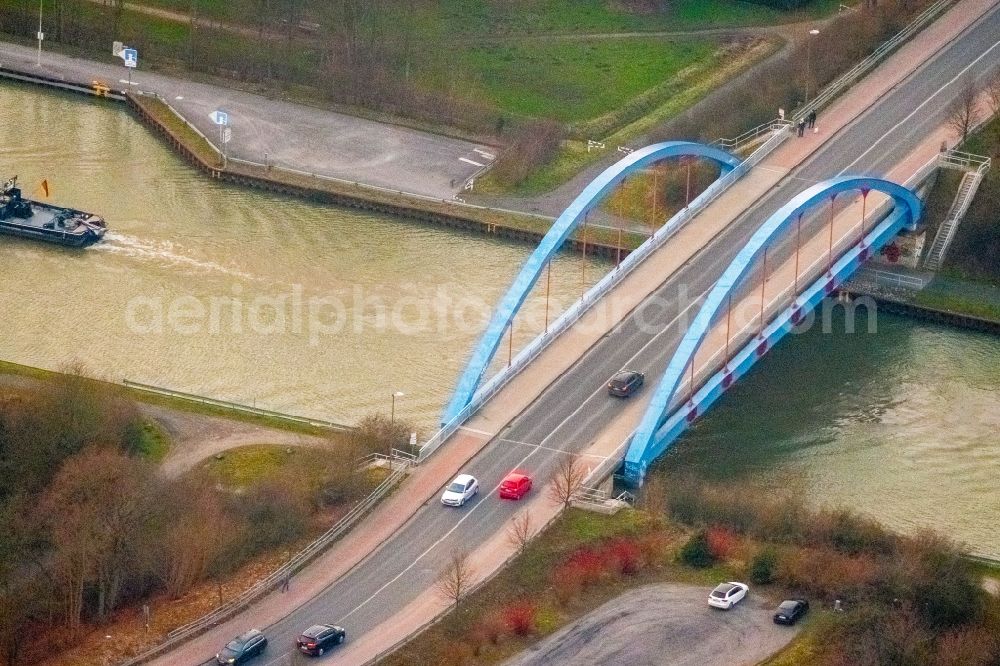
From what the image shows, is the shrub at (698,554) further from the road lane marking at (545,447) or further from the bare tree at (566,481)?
the road lane marking at (545,447)

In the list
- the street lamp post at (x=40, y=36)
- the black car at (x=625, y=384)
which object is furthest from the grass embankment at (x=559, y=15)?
the black car at (x=625, y=384)

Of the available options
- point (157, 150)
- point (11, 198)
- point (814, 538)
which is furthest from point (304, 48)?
point (814, 538)

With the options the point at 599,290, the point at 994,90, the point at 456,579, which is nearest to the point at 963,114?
the point at 994,90

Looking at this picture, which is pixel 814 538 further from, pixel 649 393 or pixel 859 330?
pixel 859 330

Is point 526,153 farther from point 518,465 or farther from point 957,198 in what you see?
point 518,465

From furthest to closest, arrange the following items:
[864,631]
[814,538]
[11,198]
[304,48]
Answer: [304,48] < [11,198] < [814,538] < [864,631]

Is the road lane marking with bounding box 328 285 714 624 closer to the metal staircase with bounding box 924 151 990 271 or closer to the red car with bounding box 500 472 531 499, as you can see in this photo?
the red car with bounding box 500 472 531 499
